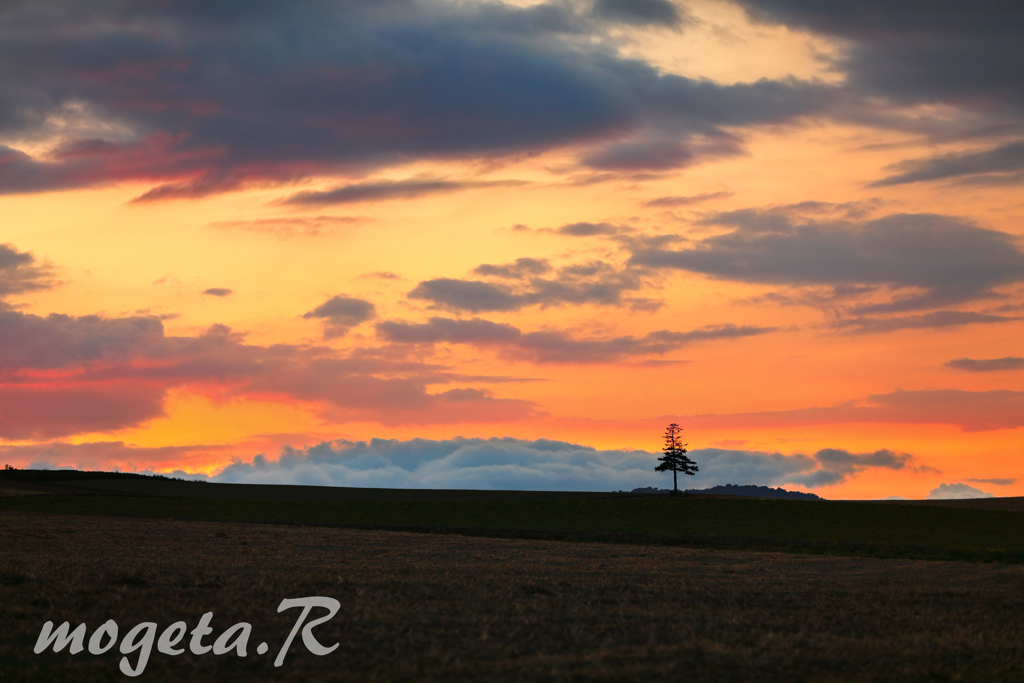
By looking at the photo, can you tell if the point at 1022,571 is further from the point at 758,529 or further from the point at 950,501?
the point at 950,501

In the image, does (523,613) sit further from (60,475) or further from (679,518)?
(60,475)

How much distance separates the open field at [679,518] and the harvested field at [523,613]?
58.4 feet

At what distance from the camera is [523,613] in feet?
64.4

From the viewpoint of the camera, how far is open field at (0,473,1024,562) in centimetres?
5181

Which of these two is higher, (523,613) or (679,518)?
(679,518)

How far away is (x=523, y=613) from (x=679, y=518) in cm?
5185

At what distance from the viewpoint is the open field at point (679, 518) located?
5181cm

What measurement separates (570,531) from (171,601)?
4020 centimetres

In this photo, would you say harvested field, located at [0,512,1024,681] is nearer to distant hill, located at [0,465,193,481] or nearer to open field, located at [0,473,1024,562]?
open field, located at [0,473,1024,562]

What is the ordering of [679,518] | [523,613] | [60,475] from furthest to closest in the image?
[60,475]
[679,518]
[523,613]

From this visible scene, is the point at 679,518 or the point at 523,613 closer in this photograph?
the point at 523,613

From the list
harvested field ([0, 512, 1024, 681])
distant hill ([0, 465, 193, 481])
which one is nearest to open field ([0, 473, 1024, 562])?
Result: harvested field ([0, 512, 1024, 681])

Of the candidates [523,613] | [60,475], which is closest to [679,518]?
[523,613]

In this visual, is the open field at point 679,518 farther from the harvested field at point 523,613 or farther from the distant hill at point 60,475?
the distant hill at point 60,475
